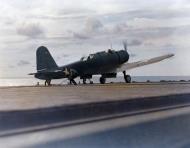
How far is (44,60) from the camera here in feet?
197

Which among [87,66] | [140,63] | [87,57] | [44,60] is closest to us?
[87,66]

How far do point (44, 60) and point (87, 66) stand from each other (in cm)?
783

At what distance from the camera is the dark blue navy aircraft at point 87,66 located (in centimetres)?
5372

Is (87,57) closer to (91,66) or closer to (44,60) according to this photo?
(91,66)

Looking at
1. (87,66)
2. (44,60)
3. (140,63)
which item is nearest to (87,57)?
(87,66)

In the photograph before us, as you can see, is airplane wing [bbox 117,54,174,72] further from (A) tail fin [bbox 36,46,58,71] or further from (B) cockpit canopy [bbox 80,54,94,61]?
(A) tail fin [bbox 36,46,58,71]

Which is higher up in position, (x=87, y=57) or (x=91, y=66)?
(x=87, y=57)

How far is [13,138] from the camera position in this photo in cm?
1298

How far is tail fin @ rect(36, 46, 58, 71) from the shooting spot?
195 feet

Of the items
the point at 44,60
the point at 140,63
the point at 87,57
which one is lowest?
the point at 140,63

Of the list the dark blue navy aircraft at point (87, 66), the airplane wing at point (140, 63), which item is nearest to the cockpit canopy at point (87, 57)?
the dark blue navy aircraft at point (87, 66)

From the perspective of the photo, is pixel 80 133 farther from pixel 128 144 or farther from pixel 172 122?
pixel 172 122

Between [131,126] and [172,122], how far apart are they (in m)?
1.96

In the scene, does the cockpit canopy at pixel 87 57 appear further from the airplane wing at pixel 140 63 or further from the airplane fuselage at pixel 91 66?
the airplane wing at pixel 140 63
